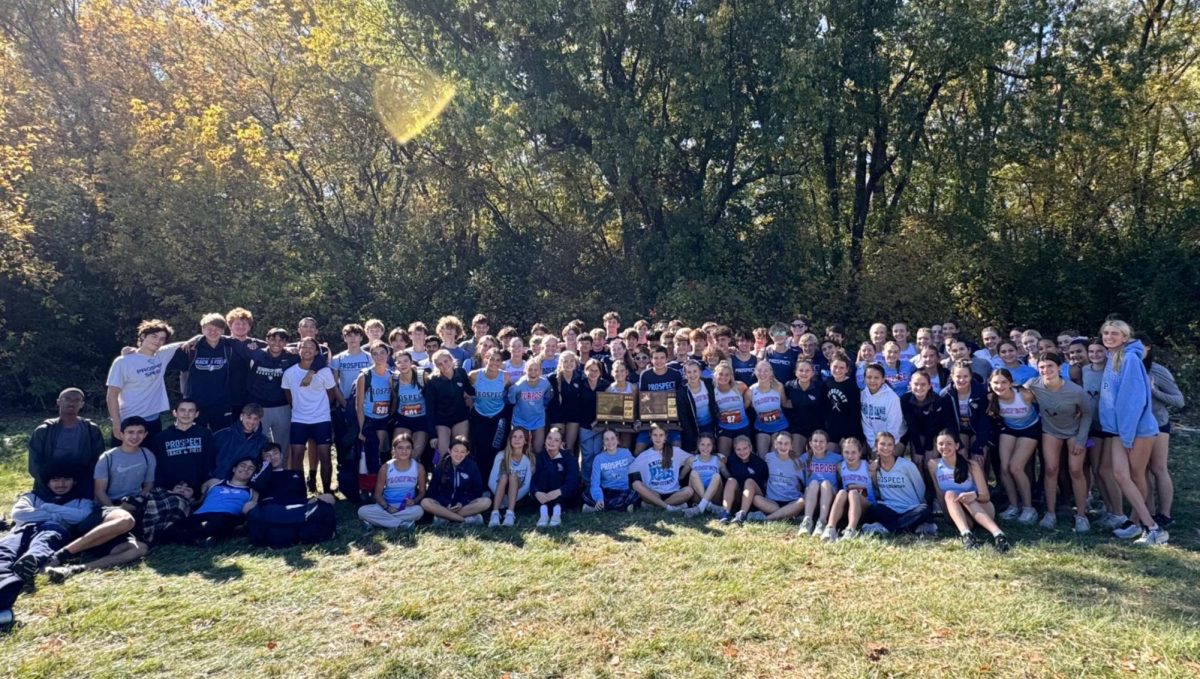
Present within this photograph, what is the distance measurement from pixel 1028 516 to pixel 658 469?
350 cm

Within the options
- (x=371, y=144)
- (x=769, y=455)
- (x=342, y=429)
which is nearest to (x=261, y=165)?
(x=371, y=144)

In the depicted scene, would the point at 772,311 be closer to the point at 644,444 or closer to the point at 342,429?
the point at 644,444

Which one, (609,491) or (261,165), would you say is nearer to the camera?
(609,491)

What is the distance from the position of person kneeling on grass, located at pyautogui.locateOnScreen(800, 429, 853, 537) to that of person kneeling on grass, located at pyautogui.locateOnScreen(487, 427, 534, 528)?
2738 millimetres

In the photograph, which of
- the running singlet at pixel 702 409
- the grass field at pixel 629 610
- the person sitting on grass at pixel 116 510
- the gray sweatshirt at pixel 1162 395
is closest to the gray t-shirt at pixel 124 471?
the person sitting on grass at pixel 116 510

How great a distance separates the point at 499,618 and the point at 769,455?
349 cm

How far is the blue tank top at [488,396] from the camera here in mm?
7352

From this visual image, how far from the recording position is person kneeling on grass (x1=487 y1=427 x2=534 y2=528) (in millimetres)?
6832

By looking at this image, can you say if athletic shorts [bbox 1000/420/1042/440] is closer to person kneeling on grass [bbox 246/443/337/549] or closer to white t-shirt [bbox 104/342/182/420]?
person kneeling on grass [bbox 246/443/337/549]

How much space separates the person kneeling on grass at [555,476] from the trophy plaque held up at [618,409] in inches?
20.8

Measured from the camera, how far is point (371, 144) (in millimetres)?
17125

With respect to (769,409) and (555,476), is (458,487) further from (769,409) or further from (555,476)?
(769,409)

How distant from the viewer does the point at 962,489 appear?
6090mm

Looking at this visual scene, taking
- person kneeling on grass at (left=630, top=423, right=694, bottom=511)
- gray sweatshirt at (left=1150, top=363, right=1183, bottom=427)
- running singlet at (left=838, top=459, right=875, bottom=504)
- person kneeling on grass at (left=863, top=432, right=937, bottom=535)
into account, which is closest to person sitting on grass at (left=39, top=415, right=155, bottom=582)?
person kneeling on grass at (left=630, top=423, right=694, bottom=511)
